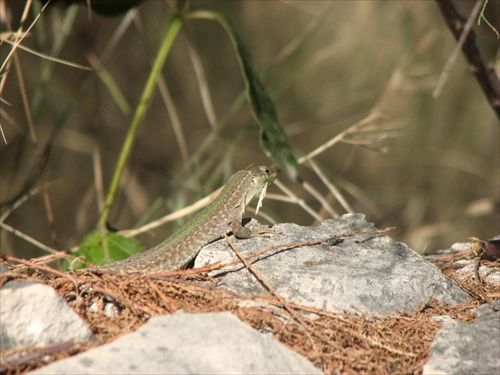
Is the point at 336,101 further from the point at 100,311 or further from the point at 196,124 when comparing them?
the point at 100,311

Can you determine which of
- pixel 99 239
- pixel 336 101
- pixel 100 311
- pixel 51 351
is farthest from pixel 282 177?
pixel 51 351

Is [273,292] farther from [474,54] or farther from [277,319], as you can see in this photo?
[474,54]

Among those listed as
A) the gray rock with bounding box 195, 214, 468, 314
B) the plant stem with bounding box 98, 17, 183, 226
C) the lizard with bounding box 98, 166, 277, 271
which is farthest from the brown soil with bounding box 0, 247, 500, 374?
the plant stem with bounding box 98, 17, 183, 226

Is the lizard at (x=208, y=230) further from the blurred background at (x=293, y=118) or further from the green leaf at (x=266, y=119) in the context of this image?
the blurred background at (x=293, y=118)

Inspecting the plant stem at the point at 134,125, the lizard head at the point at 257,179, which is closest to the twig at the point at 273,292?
the lizard head at the point at 257,179

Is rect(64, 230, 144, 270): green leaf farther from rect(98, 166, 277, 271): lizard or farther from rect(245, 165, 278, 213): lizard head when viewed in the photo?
rect(245, 165, 278, 213): lizard head
